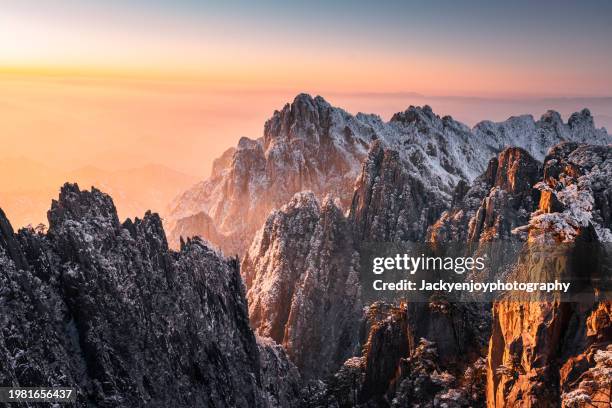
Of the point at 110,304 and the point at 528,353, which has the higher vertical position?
the point at 110,304

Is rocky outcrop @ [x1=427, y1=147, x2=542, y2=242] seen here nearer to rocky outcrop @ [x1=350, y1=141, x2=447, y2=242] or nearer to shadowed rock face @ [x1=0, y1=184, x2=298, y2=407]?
rocky outcrop @ [x1=350, y1=141, x2=447, y2=242]

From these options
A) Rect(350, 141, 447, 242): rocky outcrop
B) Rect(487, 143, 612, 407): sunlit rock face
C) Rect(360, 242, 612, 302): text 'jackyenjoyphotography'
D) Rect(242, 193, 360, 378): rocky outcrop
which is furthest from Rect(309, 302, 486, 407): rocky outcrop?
Rect(350, 141, 447, 242): rocky outcrop

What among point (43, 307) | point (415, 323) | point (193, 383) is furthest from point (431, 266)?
point (43, 307)

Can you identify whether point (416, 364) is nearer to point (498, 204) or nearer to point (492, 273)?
point (492, 273)

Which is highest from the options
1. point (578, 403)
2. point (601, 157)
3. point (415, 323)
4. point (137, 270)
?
point (601, 157)

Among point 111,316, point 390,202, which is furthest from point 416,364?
point 390,202

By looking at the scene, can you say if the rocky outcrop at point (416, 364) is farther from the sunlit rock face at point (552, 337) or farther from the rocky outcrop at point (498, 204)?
the rocky outcrop at point (498, 204)

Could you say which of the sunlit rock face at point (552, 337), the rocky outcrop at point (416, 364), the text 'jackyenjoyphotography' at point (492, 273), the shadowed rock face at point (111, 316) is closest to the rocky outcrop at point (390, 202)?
the text 'jackyenjoyphotography' at point (492, 273)

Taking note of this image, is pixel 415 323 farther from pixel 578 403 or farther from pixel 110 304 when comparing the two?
pixel 110 304
